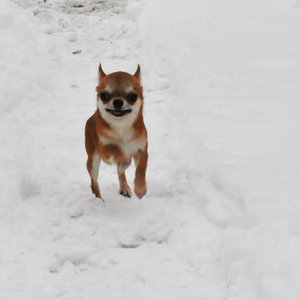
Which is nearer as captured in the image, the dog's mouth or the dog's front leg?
the dog's mouth

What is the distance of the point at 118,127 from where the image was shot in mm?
3604

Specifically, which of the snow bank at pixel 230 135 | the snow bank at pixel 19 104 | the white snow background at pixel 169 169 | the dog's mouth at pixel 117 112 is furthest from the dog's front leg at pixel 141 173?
the snow bank at pixel 19 104

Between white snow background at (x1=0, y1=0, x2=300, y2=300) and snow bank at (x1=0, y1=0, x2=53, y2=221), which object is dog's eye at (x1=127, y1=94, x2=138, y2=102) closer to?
white snow background at (x1=0, y1=0, x2=300, y2=300)

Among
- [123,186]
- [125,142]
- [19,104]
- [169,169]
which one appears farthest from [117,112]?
[19,104]

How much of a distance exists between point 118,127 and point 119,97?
16.8 inches

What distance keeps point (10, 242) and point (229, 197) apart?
212cm

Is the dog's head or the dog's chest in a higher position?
the dog's head

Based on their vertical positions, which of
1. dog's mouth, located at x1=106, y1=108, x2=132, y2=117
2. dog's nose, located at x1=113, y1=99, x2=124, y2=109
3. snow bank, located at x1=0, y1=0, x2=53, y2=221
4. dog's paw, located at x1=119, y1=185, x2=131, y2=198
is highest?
dog's nose, located at x1=113, y1=99, x2=124, y2=109

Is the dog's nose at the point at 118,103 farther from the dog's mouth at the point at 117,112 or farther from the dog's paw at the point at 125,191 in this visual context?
the dog's paw at the point at 125,191

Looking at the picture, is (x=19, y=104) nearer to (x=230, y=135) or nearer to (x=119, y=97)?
(x=119, y=97)

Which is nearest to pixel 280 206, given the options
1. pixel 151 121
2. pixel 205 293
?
pixel 205 293

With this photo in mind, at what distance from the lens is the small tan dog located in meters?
3.29

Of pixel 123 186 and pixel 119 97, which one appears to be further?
pixel 123 186

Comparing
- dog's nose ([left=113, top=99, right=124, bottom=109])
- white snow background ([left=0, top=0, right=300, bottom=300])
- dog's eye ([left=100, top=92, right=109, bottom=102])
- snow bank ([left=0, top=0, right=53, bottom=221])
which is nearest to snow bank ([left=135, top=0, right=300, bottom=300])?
white snow background ([left=0, top=0, right=300, bottom=300])
